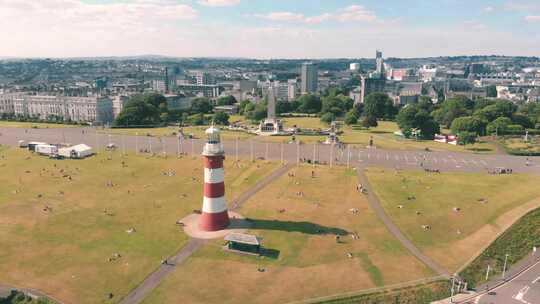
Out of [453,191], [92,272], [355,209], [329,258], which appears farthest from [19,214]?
[453,191]

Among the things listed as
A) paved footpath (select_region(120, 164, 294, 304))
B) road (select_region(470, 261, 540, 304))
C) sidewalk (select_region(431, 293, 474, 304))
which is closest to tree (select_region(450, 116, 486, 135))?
road (select_region(470, 261, 540, 304))

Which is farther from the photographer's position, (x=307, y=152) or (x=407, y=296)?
(x=307, y=152)

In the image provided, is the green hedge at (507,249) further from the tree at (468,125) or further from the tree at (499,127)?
the tree at (499,127)

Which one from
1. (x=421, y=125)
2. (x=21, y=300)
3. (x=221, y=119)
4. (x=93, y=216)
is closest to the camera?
(x=21, y=300)

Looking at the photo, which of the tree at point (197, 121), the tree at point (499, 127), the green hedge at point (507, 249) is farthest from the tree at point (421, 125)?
the tree at point (197, 121)

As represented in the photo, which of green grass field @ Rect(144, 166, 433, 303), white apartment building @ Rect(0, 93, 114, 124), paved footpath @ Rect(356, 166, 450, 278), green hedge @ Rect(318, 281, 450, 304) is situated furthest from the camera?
white apartment building @ Rect(0, 93, 114, 124)

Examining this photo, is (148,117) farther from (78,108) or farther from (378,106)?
(378,106)

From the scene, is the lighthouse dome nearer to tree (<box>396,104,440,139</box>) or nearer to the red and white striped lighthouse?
the red and white striped lighthouse

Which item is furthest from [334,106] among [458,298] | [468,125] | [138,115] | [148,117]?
[458,298]
